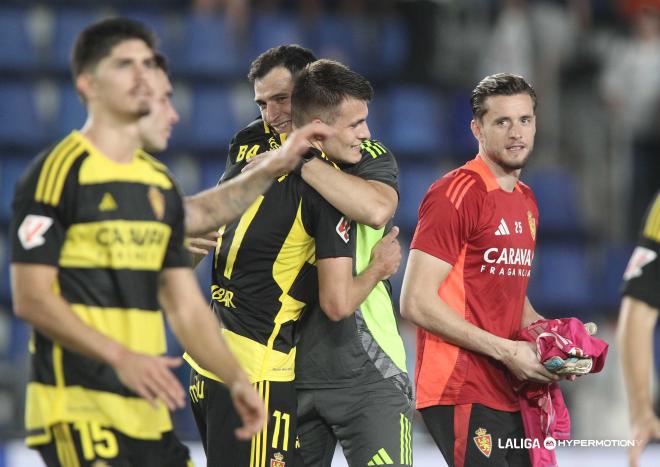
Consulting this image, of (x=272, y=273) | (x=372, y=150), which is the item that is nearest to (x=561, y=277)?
(x=372, y=150)

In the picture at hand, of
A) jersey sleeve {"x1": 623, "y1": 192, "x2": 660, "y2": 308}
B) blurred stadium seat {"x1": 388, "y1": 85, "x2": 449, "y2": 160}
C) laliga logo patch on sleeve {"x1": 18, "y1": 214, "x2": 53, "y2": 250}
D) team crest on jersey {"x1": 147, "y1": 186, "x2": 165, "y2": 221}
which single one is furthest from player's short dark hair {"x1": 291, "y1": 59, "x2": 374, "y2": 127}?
blurred stadium seat {"x1": 388, "y1": 85, "x2": 449, "y2": 160}

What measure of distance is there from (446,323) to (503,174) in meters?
0.79

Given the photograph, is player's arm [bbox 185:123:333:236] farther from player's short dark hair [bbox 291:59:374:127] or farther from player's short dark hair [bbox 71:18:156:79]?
player's short dark hair [bbox 71:18:156:79]

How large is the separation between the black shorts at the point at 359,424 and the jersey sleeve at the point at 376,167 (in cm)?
88

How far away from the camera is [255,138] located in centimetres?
505

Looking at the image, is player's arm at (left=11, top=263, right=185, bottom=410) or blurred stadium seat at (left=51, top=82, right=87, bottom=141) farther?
blurred stadium seat at (left=51, top=82, right=87, bottom=141)

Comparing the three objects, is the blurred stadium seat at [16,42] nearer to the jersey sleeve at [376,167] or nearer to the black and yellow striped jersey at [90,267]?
the jersey sleeve at [376,167]

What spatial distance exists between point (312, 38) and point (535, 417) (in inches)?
278

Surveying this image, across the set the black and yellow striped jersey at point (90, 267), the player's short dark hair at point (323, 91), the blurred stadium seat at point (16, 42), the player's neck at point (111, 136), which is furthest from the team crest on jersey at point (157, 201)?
the blurred stadium seat at point (16, 42)

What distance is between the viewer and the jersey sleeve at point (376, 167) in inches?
191

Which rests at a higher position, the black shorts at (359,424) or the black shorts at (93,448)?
the black shorts at (93,448)

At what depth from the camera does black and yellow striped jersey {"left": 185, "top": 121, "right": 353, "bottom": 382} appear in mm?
4730

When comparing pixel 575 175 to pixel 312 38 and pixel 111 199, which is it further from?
pixel 111 199

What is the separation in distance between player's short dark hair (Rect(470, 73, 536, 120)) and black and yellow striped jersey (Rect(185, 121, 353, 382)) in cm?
101
